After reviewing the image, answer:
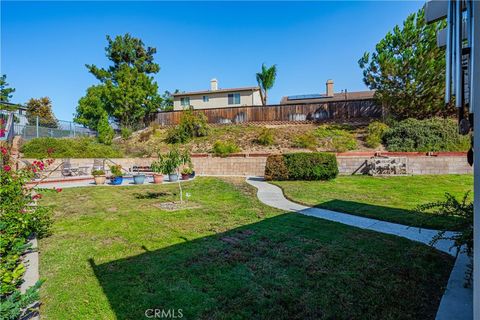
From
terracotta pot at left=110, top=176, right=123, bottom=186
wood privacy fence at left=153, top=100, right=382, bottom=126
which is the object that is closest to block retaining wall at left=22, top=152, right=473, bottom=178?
terracotta pot at left=110, top=176, right=123, bottom=186

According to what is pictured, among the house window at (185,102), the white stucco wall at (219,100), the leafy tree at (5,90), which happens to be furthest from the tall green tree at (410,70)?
the leafy tree at (5,90)

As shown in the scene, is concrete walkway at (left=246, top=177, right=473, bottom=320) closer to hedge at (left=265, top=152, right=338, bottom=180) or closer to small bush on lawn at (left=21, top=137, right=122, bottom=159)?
hedge at (left=265, top=152, right=338, bottom=180)

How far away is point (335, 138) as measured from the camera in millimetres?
19234

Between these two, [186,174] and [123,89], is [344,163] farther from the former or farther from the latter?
[123,89]

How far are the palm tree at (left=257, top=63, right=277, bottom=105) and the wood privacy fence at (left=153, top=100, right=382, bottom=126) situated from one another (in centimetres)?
1123

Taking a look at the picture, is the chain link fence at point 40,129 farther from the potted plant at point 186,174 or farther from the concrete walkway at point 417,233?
the concrete walkway at point 417,233

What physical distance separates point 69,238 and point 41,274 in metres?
1.71

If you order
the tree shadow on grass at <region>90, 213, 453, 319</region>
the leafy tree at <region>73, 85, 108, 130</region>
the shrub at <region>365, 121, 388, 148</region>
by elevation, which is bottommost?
the tree shadow on grass at <region>90, 213, 453, 319</region>

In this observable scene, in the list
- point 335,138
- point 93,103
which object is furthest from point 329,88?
point 93,103

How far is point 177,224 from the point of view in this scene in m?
6.27

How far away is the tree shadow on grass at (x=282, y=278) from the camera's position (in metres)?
2.93

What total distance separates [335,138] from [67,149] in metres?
19.2

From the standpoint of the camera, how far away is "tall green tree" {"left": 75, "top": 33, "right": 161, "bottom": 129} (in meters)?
29.8

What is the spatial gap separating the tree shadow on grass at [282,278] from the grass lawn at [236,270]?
13mm
